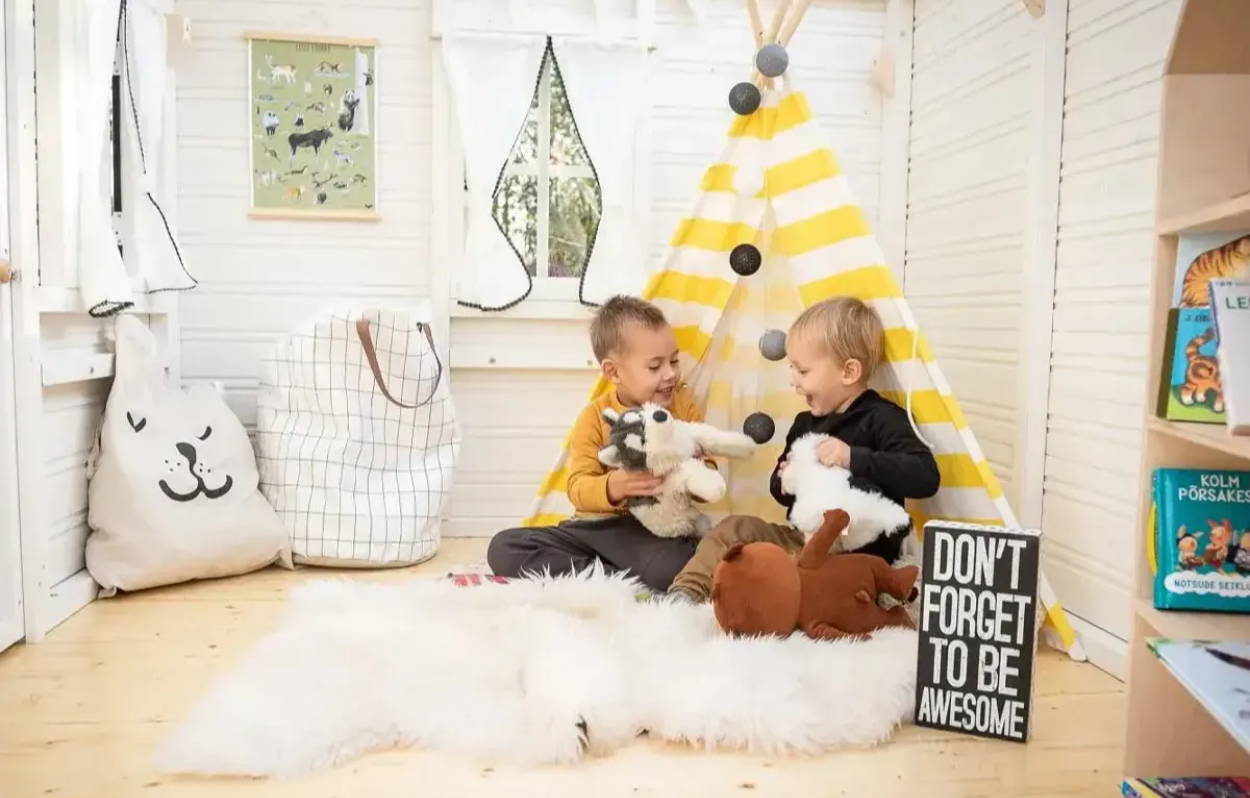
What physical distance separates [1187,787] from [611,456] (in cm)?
125

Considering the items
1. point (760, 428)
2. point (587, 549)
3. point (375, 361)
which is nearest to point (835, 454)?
point (760, 428)

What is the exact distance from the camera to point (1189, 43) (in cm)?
131

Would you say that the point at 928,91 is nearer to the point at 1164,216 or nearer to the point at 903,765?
the point at 1164,216

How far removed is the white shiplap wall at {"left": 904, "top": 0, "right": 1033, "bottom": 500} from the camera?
2.38m

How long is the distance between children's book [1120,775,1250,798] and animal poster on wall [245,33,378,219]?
2488 mm

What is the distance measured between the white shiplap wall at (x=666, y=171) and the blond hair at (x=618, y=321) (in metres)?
0.69

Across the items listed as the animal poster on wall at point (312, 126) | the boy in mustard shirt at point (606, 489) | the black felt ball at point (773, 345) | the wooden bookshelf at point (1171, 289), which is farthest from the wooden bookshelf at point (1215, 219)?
the animal poster on wall at point (312, 126)

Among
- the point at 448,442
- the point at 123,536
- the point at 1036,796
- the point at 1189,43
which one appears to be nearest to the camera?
the point at 1189,43

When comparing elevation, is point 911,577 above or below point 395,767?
above

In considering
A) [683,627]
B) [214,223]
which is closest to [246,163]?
[214,223]

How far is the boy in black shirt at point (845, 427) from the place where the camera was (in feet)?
6.67

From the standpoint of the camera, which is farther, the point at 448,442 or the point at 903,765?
the point at 448,442

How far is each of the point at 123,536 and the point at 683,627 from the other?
141 centimetres

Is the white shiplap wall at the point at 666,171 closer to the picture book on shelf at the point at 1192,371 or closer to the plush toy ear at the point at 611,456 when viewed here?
the plush toy ear at the point at 611,456
